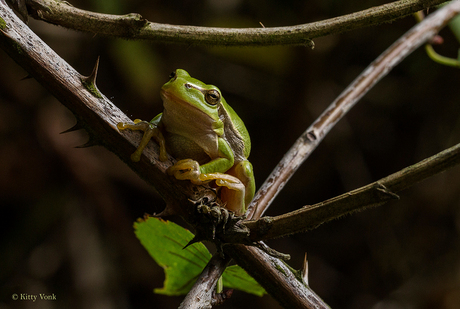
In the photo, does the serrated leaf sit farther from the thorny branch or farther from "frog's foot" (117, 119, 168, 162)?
"frog's foot" (117, 119, 168, 162)

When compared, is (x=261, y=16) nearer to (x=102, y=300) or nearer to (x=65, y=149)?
(x=65, y=149)

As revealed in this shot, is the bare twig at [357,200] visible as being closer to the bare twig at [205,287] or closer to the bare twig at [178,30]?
the bare twig at [205,287]

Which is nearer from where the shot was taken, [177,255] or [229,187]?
[229,187]

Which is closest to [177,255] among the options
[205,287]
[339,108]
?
[205,287]

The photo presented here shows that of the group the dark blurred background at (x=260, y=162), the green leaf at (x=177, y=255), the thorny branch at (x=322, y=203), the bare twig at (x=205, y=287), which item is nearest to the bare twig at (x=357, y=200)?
the thorny branch at (x=322, y=203)

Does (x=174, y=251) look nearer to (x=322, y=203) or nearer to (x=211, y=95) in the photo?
(x=211, y=95)

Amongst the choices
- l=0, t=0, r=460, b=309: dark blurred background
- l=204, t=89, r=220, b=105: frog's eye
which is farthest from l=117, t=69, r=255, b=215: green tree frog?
l=0, t=0, r=460, b=309: dark blurred background
